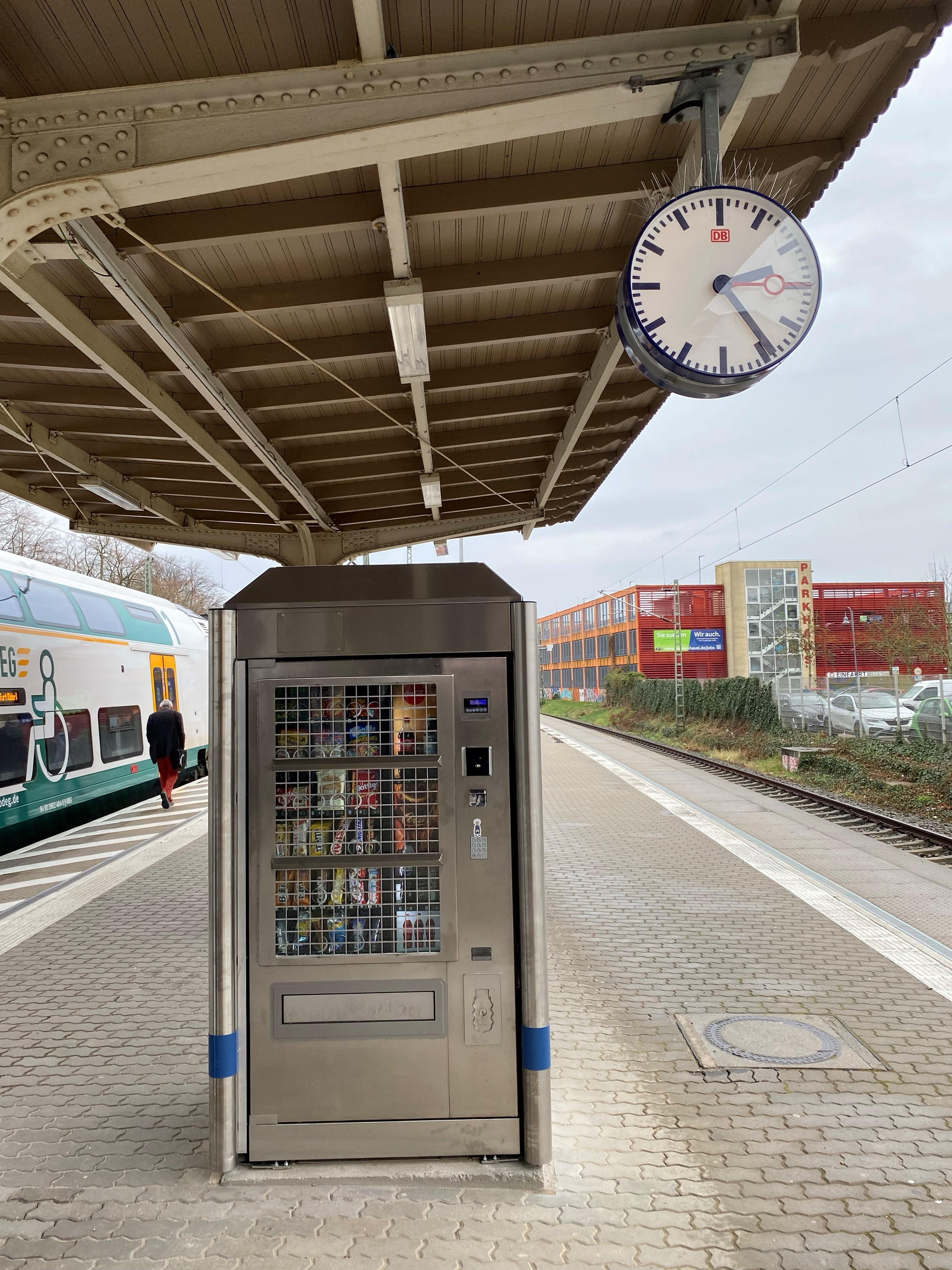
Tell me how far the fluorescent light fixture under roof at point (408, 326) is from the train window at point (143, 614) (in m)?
11.1

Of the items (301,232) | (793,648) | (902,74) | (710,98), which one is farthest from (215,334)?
(793,648)

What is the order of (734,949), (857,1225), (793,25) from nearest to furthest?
(857,1225), (793,25), (734,949)

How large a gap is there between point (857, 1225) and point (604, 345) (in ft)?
17.4

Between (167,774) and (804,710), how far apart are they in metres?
18.1

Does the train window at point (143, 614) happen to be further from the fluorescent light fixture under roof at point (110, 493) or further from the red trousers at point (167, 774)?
the fluorescent light fixture under roof at point (110, 493)

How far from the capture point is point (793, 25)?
364cm

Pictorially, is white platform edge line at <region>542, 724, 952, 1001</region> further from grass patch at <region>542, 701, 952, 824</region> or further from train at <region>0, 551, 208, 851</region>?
train at <region>0, 551, 208, 851</region>

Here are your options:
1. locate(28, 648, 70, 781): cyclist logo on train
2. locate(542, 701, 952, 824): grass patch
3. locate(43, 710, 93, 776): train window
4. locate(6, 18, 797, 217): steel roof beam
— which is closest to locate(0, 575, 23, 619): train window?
locate(28, 648, 70, 781): cyclist logo on train

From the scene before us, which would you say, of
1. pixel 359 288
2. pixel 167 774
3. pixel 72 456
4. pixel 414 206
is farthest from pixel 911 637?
pixel 414 206

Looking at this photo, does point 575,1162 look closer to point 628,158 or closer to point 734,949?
point 734,949

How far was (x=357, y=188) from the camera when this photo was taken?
4863mm

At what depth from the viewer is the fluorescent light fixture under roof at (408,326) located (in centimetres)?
532

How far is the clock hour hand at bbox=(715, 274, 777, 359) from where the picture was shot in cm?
379

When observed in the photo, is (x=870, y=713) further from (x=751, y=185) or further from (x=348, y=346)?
(x=751, y=185)
